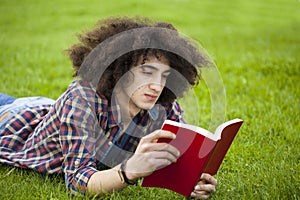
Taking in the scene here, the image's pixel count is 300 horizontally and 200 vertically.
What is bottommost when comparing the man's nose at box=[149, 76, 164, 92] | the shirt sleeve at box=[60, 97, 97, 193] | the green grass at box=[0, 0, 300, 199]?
the green grass at box=[0, 0, 300, 199]

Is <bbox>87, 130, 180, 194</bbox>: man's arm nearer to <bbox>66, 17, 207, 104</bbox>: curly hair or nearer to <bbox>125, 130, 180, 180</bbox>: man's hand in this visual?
<bbox>125, 130, 180, 180</bbox>: man's hand

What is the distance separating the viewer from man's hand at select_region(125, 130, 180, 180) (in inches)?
87.0

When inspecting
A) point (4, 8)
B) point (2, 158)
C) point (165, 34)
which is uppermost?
point (165, 34)

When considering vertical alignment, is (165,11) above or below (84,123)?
below

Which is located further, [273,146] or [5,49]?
[5,49]

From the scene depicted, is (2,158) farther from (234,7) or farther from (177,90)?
(234,7)

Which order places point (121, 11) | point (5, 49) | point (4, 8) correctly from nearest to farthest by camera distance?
point (5, 49), point (121, 11), point (4, 8)

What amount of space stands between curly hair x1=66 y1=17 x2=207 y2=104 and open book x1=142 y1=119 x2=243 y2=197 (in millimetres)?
498

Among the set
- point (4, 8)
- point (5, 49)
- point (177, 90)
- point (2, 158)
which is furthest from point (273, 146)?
point (4, 8)

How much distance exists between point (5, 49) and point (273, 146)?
15.5ft

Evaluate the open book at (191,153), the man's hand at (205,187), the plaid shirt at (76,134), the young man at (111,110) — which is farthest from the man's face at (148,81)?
the man's hand at (205,187)

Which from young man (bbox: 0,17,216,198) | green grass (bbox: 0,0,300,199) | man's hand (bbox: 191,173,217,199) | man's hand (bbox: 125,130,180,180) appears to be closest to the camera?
man's hand (bbox: 125,130,180,180)

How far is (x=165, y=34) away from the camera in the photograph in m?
2.67

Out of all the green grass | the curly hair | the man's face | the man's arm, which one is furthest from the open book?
the curly hair
